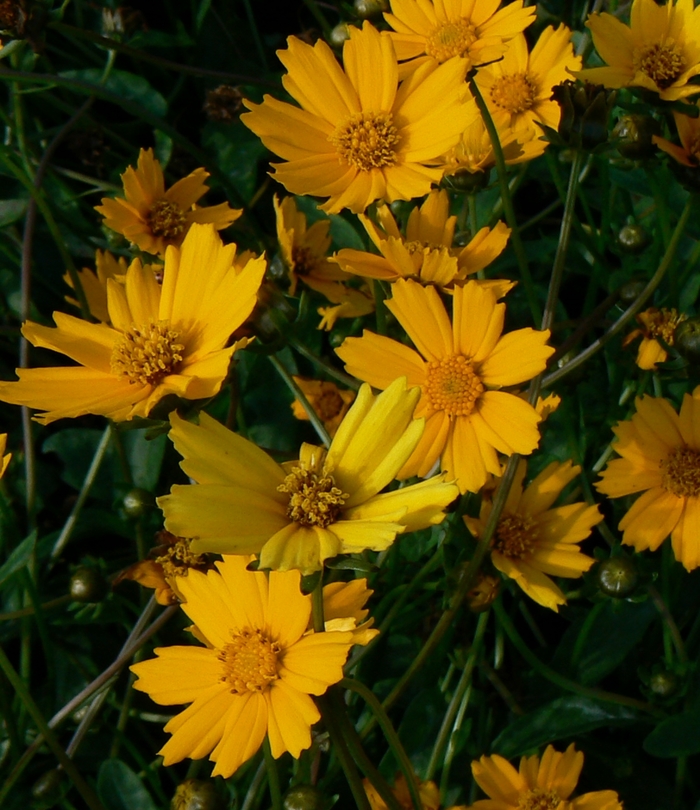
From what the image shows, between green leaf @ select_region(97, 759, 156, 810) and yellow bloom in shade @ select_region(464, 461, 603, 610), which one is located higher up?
yellow bloom in shade @ select_region(464, 461, 603, 610)

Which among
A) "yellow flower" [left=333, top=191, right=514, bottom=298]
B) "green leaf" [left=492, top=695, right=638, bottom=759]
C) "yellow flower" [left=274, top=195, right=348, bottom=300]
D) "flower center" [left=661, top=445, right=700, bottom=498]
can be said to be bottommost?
"green leaf" [left=492, top=695, right=638, bottom=759]

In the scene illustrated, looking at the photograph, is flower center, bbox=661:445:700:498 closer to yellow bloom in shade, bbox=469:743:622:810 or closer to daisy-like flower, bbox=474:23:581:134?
yellow bloom in shade, bbox=469:743:622:810

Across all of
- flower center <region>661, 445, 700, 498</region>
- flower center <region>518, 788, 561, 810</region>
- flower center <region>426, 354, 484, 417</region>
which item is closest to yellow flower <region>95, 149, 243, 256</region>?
flower center <region>426, 354, 484, 417</region>

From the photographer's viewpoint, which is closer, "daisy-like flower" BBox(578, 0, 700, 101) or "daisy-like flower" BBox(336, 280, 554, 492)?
"daisy-like flower" BBox(336, 280, 554, 492)

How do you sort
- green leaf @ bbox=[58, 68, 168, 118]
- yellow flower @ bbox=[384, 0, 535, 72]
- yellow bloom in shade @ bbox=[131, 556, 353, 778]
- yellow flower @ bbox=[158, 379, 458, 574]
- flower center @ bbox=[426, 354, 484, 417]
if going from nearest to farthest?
1. yellow flower @ bbox=[158, 379, 458, 574]
2. yellow bloom in shade @ bbox=[131, 556, 353, 778]
3. flower center @ bbox=[426, 354, 484, 417]
4. yellow flower @ bbox=[384, 0, 535, 72]
5. green leaf @ bbox=[58, 68, 168, 118]

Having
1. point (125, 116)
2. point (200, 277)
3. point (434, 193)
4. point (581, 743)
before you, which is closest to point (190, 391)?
point (200, 277)

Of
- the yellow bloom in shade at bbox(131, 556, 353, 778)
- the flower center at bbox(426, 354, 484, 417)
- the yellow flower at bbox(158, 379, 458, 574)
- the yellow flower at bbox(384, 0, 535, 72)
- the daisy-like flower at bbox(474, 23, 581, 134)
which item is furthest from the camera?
the daisy-like flower at bbox(474, 23, 581, 134)
